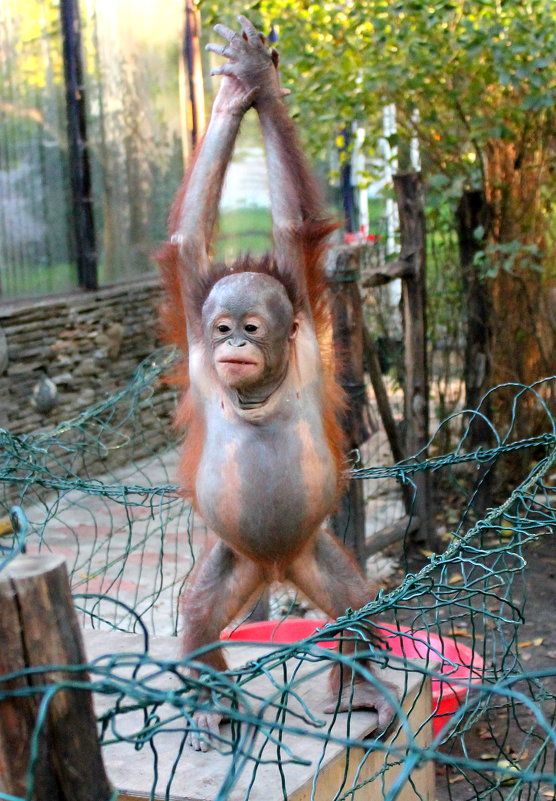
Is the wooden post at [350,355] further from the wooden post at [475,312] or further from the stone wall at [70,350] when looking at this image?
the stone wall at [70,350]

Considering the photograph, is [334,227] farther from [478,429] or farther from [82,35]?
[82,35]

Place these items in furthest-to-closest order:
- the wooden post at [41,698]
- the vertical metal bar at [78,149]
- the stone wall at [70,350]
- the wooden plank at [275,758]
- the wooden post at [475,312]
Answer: the vertical metal bar at [78,149], the stone wall at [70,350], the wooden post at [475,312], the wooden plank at [275,758], the wooden post at [41,698]

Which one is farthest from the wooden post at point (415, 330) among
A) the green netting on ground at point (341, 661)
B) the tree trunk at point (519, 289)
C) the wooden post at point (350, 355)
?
the tree trunk at point (519, 289)

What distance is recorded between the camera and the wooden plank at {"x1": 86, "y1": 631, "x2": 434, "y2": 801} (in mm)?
2311

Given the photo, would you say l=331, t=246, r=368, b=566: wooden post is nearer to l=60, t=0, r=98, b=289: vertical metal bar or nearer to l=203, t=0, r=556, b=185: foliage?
l=203, t=0, r=556, b=185: foliage

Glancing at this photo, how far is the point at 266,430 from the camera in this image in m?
2.62

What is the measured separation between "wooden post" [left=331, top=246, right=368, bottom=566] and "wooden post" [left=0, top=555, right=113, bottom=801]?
121 inches

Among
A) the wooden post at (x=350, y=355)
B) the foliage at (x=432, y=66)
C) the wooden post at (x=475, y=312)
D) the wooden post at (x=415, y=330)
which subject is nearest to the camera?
the wooden post at (x=350, y=355)

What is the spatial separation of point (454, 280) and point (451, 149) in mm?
767

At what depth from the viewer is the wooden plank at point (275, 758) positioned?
7.58 feet

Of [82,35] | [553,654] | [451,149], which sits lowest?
[553,654]

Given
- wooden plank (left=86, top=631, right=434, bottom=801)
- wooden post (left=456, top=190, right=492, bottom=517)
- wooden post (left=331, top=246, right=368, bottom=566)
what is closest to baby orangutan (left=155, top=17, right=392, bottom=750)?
wooden plank (left=86, top=631, right=434, bottom=801)

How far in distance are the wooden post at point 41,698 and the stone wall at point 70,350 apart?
4.74m

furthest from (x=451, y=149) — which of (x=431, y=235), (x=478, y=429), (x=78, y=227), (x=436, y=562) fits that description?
(x=436, y=562)
